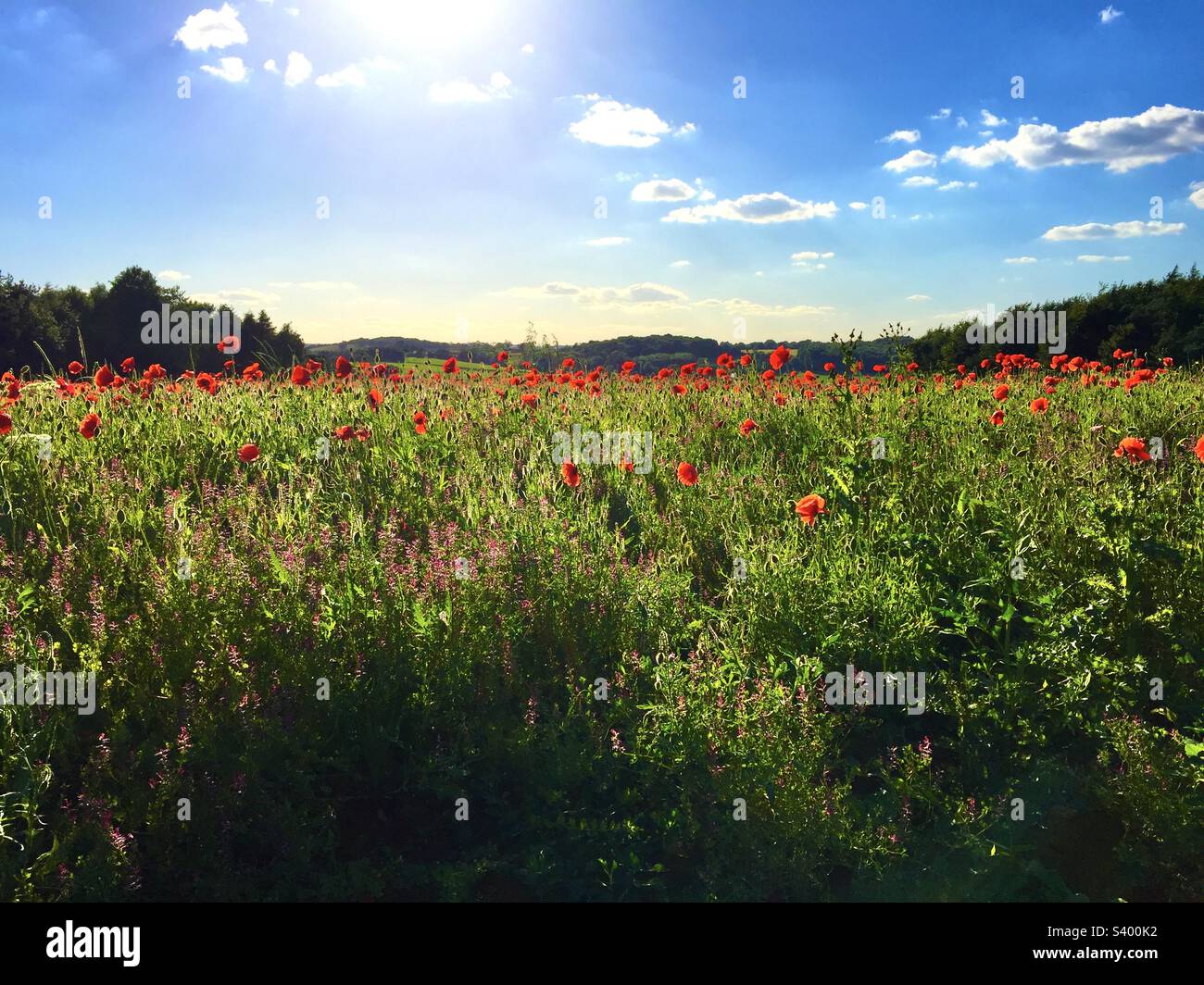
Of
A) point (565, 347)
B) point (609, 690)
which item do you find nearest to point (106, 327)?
point (565, 347)

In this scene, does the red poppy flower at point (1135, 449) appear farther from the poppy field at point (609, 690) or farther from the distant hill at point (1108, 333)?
the distant hill at point (1108, 333)

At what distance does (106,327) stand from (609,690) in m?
36.9

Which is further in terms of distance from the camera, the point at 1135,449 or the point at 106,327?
the point at 106,327

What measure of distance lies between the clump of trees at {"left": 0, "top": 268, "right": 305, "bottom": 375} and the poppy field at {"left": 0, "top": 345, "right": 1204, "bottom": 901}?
25491 mm

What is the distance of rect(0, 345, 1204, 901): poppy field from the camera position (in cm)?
288

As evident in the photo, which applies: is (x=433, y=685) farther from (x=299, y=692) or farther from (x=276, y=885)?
(x=276, y=885)

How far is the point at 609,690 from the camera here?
3688 mm

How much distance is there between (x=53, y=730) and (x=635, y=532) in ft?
11.4

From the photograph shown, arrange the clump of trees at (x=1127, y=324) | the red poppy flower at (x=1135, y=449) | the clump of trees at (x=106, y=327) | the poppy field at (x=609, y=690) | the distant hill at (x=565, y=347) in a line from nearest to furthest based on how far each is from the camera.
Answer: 1. the poppy field at (x=609, y=690)
2. the red poppy flower at (x=1135, y=449)
3. the distant hill at (x=565, y=347)
4. the clump of trees at (x=1127, y=324)
5. the clump of trees at (x=106, y=327)

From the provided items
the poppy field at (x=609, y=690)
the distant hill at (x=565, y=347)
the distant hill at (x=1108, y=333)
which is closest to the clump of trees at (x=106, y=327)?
the distant hill at (x=565, y=347)

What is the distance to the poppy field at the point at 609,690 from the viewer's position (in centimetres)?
288

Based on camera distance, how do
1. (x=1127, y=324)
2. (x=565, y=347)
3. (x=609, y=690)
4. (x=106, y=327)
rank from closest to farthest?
(x=609, y=690), (x=565, y=347), (x=1127, y=324), (x=106, y=327)

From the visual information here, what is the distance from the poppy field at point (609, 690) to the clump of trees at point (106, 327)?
25.5 metres

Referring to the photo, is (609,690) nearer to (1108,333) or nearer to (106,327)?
(1108,333)
